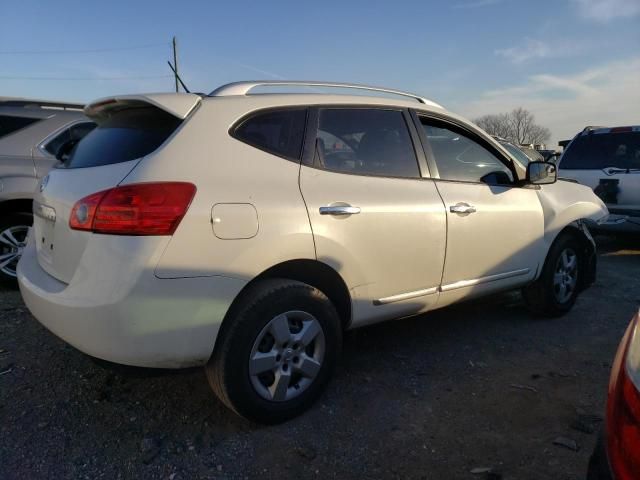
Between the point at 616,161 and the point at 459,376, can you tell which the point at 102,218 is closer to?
the point at 459,376

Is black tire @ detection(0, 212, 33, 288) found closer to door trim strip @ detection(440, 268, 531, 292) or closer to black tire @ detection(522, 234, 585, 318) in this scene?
door trim strip @ detection(440, 268, 531, 292)

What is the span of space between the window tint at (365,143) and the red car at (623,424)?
1732 mm

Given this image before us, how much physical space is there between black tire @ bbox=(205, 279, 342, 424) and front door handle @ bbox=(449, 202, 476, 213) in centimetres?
108

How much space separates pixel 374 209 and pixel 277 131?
673mm

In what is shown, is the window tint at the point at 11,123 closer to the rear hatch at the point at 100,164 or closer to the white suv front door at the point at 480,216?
the rear hatch at the point at 100,164

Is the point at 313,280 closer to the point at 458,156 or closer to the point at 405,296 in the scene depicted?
the point at 405,296

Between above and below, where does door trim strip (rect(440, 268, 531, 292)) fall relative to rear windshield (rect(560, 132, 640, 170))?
below

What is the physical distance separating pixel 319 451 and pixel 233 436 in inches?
17.3

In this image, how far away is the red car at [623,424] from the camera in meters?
1.22

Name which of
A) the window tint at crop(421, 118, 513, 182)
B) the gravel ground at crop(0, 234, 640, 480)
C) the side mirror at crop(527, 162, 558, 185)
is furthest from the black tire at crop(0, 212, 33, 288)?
the side mirror at crop(527, 162, 558, 185)

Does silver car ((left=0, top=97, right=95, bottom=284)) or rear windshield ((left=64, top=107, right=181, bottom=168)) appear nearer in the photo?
rear windshield ((left=64, top=107, right=181, bottom=168))

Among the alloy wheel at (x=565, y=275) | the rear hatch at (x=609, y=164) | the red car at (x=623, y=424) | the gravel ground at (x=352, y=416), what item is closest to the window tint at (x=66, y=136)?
the gravel ground at (x=352, y=416)

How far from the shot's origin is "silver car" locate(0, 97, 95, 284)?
4.66 metres

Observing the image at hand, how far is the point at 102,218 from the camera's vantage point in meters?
2.21
